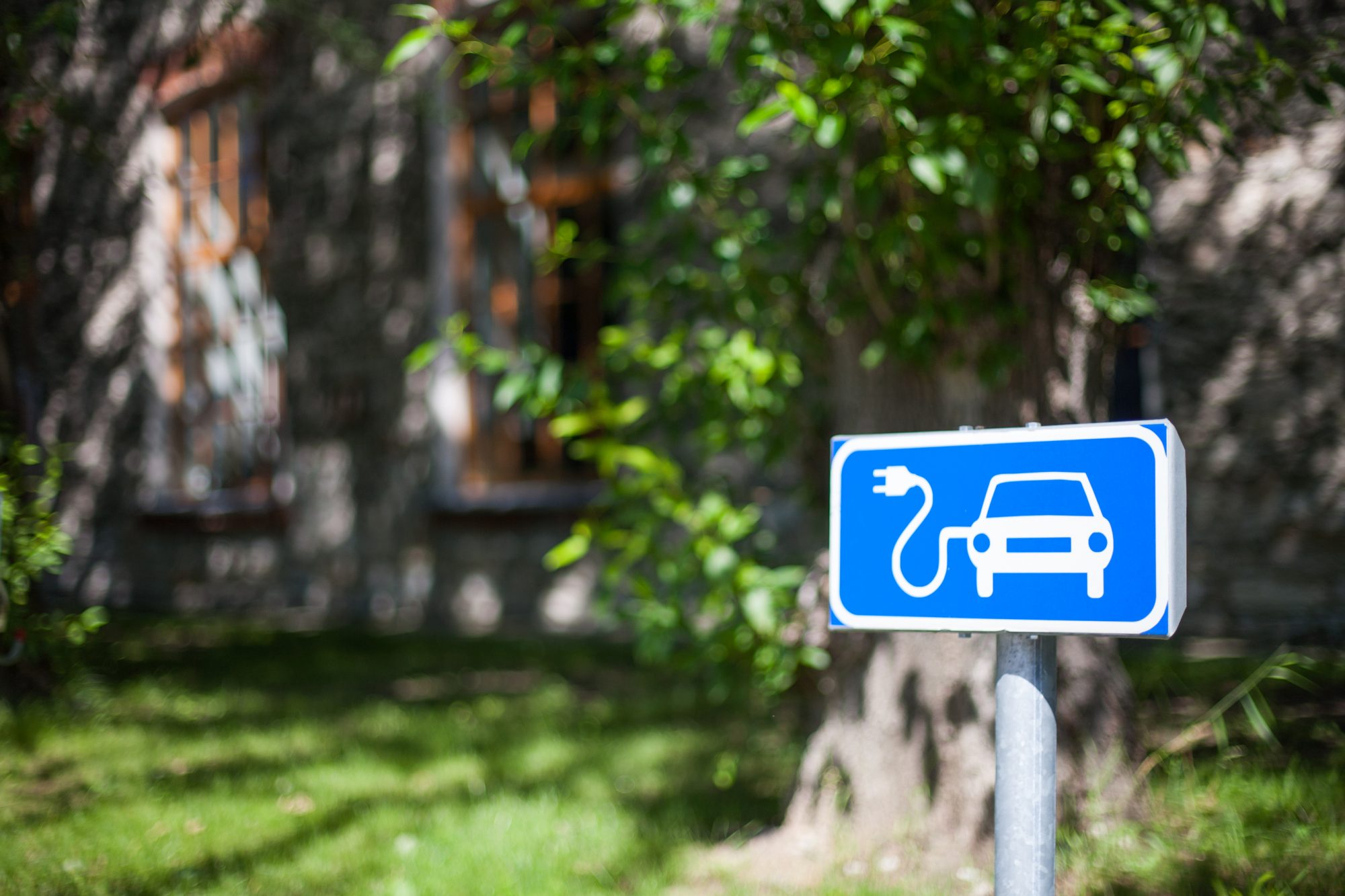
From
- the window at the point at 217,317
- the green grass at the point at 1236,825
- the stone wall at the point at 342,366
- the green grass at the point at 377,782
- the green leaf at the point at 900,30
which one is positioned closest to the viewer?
the green leaf at the point at 900,30

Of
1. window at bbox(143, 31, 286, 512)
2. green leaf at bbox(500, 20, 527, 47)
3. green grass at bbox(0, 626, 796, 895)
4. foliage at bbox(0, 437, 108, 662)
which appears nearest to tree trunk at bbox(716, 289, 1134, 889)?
green grass at bbox(0, 626, 796, 895)

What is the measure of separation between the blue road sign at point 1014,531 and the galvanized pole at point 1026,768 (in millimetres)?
77

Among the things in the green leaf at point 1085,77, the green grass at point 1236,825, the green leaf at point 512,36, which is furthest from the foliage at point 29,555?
the green grass at point 1236,825

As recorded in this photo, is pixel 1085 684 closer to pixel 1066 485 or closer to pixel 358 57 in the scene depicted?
pixel 1066 485

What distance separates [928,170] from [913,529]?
40.0 inches

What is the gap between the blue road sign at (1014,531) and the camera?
43.9 inches

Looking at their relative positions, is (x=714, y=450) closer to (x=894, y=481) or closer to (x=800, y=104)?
(x=800, y=104)

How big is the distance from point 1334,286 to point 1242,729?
2.46 meters

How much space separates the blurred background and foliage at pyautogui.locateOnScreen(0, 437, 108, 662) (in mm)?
23

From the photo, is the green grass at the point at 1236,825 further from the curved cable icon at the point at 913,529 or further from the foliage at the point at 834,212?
the curved cable icon at the point at 913,529

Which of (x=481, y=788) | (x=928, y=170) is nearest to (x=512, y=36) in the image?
(x=928, y=170)

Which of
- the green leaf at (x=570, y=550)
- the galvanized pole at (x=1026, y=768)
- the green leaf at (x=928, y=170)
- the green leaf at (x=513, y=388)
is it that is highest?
the green leaf at (x=928, y=170)

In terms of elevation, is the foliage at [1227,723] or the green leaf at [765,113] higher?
the green leaf at [765,113]

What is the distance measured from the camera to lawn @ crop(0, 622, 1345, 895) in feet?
8.57
